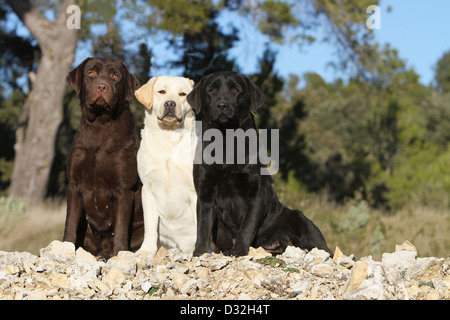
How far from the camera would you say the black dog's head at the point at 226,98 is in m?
5.00

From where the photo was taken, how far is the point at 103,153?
5258 millimetres

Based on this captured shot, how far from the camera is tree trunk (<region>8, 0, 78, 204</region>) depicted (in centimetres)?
1355

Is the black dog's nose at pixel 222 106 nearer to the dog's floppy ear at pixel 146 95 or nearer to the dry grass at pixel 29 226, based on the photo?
the dog's floppy ear at pixel 146 95

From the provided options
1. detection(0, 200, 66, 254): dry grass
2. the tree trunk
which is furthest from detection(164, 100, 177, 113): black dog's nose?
the tree trunk

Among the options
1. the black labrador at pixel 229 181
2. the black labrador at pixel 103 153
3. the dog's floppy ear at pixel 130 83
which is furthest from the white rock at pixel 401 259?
the dog's floppy ear at pixel 130 83

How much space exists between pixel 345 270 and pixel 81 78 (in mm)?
2957

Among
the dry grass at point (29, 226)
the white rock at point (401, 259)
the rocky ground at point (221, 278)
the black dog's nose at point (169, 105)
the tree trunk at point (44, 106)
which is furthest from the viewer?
the tree trunk at point (44, 106)

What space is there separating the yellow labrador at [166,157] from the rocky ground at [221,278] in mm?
626

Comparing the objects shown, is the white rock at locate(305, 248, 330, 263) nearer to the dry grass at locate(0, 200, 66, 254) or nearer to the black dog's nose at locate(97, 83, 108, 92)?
the black dog's nose at locate(97, 83, 108, 92)

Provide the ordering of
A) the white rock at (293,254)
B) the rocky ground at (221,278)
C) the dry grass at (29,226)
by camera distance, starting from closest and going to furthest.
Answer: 1. the rocky ground at (221,278)
2. the white rock at (293,254)
3. the dry grass at (29,226)

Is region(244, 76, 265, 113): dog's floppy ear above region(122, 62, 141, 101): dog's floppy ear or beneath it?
beneath

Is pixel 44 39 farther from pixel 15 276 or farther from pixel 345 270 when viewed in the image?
pixel 345 270
